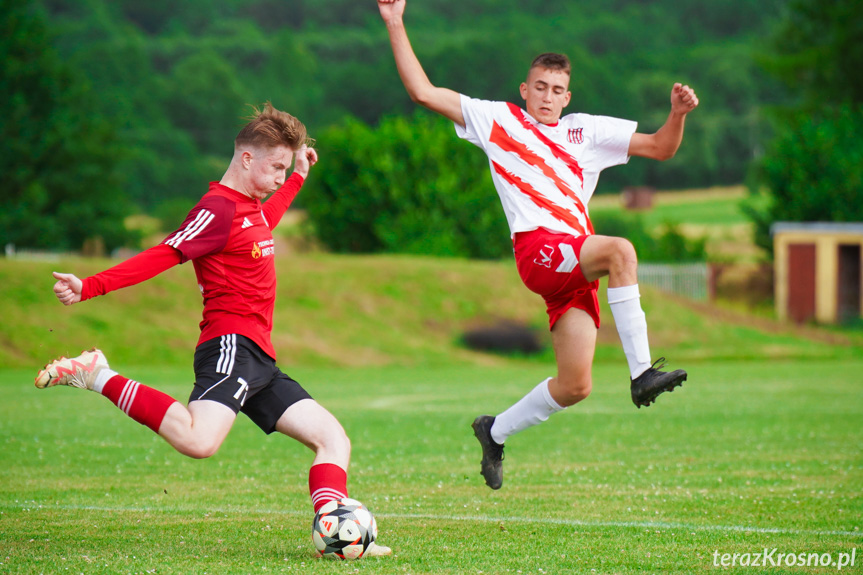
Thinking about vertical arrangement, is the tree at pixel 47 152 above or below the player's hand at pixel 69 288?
above

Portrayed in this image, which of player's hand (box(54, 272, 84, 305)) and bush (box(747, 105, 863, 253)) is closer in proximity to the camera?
player's hand (box(54, 272, 84, 305))

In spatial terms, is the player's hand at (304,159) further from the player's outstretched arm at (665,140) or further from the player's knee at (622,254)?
the player's outstretched arm at (665,140)

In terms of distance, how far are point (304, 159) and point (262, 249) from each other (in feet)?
3.84

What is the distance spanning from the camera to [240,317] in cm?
620

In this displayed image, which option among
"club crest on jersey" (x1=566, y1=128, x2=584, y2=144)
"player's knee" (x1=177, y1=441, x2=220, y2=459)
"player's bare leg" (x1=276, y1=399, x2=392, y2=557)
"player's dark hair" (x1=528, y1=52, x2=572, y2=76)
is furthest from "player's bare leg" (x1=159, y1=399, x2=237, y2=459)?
"player's dark hair" (x1=528, y1=52, x2=572, y2=76)

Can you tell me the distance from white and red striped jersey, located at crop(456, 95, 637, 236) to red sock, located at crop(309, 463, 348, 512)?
2084mm

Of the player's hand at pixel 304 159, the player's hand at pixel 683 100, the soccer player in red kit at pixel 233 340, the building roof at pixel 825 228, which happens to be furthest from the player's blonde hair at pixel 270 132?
the building roof at pixel 825 228

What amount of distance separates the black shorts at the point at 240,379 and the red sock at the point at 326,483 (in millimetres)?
A: 417

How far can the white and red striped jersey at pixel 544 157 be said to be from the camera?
6898mm

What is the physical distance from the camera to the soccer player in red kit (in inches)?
233

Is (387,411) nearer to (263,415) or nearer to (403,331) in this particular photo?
(263,415)

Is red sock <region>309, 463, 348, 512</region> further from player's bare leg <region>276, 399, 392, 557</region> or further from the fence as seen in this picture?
the fence

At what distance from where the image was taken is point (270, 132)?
6336mm

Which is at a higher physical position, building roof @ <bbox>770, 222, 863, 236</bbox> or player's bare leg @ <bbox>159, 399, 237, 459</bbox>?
building roof @ <bbox>770, 222, 863, 236</bbox>
